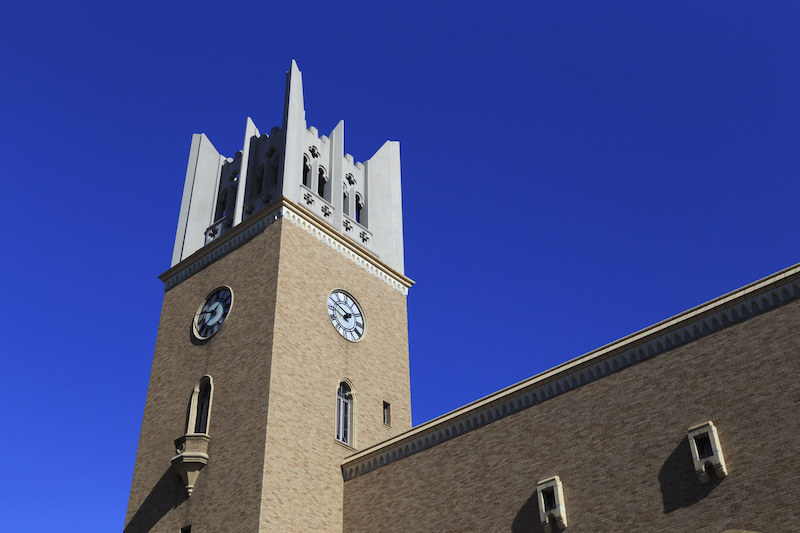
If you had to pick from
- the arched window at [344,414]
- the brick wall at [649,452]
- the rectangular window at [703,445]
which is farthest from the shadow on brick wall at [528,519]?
the arched window at [344,414]

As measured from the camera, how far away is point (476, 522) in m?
19.3

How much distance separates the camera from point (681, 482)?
16031mm

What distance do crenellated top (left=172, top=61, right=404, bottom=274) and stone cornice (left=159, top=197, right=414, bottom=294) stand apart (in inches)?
20.9

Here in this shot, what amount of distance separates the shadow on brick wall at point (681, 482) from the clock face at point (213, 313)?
14857 millimetres

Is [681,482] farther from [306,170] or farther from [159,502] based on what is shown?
[306,170]

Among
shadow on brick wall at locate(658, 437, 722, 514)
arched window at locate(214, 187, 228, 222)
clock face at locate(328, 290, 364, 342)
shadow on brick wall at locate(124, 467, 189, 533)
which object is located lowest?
shadow on brick wall at locate(658, 437, 722, 514)

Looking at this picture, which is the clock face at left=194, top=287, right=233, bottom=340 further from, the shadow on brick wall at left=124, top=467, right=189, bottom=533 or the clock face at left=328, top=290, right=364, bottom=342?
the shadow on brick wall at left=124, top=467, right=189, bottom=533

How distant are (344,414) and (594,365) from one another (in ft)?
30.5

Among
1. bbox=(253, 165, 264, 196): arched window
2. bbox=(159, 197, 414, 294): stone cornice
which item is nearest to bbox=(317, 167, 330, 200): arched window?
bbox=(253, 165, 264, 196): arched window

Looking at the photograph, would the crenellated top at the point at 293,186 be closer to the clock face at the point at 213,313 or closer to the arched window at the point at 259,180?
the arched window at the point at 259,180

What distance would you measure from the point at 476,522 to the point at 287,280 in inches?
389

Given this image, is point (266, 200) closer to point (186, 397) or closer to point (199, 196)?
point (199, 196)

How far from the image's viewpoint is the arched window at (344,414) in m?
24.9

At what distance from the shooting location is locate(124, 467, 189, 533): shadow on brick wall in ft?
76.7
